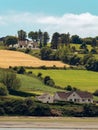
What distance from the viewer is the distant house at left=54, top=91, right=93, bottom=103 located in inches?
4485

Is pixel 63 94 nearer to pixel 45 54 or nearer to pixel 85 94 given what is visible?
pixel 85 94

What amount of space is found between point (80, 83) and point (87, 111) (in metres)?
33.6

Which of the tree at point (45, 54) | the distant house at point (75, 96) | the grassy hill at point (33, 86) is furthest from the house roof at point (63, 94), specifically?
the tree at point (45, 54)

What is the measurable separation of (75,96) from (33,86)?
8.63m

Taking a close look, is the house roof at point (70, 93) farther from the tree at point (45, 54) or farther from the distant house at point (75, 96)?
the tree at point (45, 54)

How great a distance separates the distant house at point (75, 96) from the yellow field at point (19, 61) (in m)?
33.0

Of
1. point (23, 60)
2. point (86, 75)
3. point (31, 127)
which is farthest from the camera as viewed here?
point (23, 60)

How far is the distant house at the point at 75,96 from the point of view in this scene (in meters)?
114

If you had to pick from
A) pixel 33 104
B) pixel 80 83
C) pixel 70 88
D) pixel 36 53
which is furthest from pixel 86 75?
pixel 33 104

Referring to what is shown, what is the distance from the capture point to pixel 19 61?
158000mm

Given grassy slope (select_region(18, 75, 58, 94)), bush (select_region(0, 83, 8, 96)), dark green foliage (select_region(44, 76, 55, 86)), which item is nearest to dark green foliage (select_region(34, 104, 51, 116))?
bush (select_region(0, 83, 8, 96))

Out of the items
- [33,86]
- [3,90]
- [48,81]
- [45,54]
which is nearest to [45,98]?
[3,90]

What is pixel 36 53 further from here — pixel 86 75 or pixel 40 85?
pixel 40 85

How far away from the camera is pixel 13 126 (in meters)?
81.0
